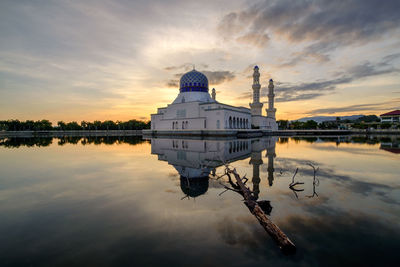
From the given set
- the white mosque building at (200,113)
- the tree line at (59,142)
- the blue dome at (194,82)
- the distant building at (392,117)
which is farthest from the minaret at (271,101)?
the tree line at (59,142)

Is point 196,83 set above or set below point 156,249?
above

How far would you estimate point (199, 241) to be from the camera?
11.6ft

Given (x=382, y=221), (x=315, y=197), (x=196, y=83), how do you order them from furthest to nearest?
(x=196, y=83) → (x=315, y=197) → (x=382, y=221)

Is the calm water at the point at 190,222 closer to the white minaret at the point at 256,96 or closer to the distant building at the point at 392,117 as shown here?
the white minaret at the point at 256,96

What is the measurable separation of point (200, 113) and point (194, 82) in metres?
8.48

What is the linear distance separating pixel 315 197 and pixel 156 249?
476 cm

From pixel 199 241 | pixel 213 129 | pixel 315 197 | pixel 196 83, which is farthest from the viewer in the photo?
pixel 196 83

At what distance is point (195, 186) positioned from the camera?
6785 mm

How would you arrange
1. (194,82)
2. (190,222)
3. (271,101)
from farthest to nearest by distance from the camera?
(271,101) → (194,82) → (190,222)

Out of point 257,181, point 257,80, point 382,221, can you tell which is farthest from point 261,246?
point 257,80

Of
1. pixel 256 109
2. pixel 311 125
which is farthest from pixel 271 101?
pixel 311 125

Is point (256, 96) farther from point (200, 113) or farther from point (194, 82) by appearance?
point (200, 113)

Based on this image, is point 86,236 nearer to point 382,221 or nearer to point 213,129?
point 382,221

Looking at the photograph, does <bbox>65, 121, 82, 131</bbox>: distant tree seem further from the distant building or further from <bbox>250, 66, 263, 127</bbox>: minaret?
the distant building
